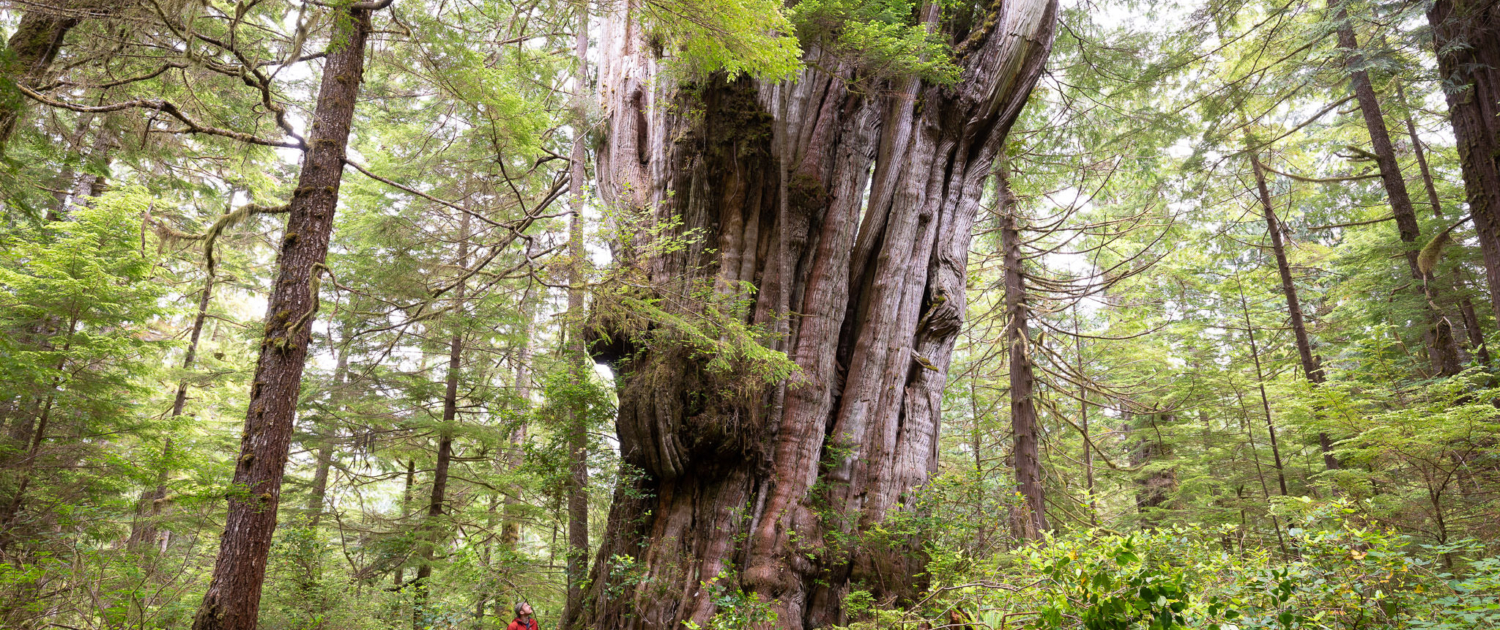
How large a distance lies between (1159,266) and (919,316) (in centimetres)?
952

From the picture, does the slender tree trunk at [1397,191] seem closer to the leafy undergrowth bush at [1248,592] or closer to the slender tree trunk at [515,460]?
the leafy undergrowth bush at [1248,592]

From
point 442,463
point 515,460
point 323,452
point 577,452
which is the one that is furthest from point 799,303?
point 323,452

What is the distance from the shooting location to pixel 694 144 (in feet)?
23.1

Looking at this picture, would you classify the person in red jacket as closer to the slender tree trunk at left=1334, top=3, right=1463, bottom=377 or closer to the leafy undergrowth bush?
the leafy undergrowth bush

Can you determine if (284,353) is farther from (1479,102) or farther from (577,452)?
(1479,102)

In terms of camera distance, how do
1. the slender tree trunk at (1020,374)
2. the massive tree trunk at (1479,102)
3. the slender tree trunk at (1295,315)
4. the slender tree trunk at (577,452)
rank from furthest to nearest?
the slender tree trunk at (1295,315) → the slender tree trunk at (1020,374) → the massive tree trunk at (1479,102) → the slender tree trunk at (577,452)

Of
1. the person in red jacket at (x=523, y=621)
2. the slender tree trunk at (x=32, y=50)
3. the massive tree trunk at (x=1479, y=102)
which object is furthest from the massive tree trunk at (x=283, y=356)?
the massive tree trunk at (x=1479, y=102)

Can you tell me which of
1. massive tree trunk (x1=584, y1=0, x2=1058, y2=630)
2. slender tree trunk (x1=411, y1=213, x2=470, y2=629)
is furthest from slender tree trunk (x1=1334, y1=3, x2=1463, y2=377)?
slender tree trunk (x1=411, y1=213, x2=470, y2=629)

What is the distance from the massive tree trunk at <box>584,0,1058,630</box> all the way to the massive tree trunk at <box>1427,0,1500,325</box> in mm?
3667

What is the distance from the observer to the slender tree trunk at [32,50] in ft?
15.5

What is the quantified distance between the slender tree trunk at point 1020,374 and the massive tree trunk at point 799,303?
1.77m

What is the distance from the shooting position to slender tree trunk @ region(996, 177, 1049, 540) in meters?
8.74

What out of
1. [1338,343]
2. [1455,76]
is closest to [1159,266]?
[1338,343]

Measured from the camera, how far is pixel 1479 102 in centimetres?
648
